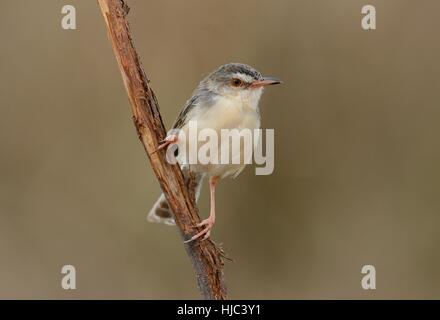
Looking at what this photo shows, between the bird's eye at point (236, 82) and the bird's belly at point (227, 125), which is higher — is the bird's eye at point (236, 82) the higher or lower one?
the higher one

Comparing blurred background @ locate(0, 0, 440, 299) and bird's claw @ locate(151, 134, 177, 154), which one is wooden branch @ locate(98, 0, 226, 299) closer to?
bird's claw @ locate(151, 134, 177, 154)

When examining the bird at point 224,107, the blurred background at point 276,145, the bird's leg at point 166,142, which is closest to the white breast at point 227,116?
the bird at point 224,107

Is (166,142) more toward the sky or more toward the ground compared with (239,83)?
more toward the ground

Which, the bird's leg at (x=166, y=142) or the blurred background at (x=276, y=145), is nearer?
the bird's leg at (x=166, y=142)

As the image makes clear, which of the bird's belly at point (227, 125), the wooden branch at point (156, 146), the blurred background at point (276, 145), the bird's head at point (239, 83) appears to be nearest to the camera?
the wooden branch at point (156, 146)

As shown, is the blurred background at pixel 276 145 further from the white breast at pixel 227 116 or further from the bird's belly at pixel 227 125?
the bird's belly at pixel 227 125

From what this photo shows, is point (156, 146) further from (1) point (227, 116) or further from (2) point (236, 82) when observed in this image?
(2) point (236, 82)

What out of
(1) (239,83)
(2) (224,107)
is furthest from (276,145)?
(2) (224,107)

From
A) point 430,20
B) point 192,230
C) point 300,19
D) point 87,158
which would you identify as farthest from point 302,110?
point 192,230
